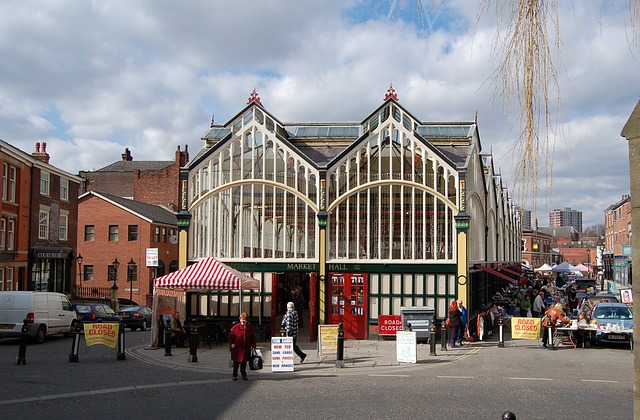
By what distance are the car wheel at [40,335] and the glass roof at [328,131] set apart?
12.7 meters

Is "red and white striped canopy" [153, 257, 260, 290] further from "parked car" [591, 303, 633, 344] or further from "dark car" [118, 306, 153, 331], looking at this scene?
"dark car" [118, 306, 153, 331]

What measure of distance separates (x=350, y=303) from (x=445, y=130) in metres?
9.11

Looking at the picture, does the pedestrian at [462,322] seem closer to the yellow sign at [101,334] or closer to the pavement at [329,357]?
the pavement at [329,357]

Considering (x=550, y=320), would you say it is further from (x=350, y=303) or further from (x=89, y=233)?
(x=89, y=233)

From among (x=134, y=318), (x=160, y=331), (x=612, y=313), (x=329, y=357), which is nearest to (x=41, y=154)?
(x=134, y=318)

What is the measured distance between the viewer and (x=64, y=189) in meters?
38.8

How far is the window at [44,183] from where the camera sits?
35.9 m

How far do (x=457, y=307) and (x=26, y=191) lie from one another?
2694cm

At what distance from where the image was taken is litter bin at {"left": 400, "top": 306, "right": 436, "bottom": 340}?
752 inches

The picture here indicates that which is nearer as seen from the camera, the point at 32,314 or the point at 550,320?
the point at 550,320

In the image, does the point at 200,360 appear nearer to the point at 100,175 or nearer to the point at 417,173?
the point at 417,173

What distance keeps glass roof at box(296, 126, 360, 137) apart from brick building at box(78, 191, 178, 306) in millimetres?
24075

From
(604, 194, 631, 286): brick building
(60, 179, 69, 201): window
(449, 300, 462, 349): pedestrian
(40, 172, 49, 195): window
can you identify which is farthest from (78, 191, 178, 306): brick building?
(604, 194, 631, 286): brick building

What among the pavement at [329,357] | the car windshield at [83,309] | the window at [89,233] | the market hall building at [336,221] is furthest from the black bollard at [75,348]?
the window at [89,233]
